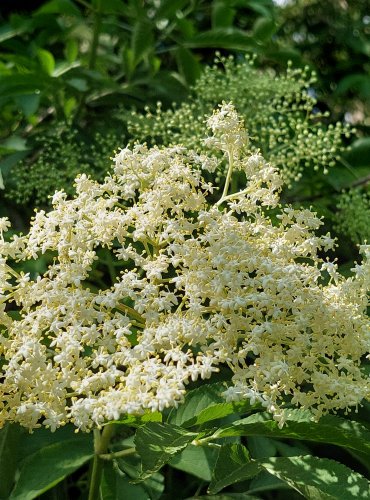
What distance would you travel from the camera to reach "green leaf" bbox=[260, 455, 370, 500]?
1525 millimetres

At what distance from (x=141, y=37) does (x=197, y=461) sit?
1.67 metres

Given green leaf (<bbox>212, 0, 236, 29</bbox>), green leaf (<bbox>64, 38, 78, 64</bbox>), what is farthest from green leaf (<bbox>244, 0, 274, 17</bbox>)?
green leaf (<bbox>64, 38, 78, 64</bbox>)

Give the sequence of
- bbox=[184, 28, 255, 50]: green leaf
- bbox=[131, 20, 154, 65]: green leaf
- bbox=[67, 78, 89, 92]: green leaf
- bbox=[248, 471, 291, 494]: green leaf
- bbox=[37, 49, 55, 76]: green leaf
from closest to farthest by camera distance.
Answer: bbox=[248, 471, 291, 494]: green leaf, bbox=[67, 78, 89, 92]: green leaf, bbox=[37, 49, 55, 76]: green leaf, bbox=[131, 20, 154, 65]: green leaf, bbox=[184, 28, 255, 50]: green leaf

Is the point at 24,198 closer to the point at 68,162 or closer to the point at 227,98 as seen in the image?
the point at 68,162

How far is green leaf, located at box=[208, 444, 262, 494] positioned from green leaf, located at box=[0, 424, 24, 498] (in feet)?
1.55

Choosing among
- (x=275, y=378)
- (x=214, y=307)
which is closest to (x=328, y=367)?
(x=275, y=378)

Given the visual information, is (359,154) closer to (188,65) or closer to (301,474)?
(188,65)

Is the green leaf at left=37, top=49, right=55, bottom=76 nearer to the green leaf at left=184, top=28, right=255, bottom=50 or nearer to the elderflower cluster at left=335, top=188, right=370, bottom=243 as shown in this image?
the green leaf at left=184, top=28, right=255, bottom=50

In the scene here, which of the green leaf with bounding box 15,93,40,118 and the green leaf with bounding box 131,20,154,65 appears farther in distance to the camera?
the green leaf with bounding box 131,20,154,65

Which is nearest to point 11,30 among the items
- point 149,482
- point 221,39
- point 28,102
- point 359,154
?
point 28,102

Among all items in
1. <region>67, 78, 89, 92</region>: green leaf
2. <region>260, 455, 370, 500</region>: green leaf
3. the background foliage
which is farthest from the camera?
<region>67, 78, 89, 92</region>: green leaf

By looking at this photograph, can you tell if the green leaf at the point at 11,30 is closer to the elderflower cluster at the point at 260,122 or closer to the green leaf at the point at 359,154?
the elderflower cluster at the point at 260,122

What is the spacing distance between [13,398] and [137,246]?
547 mm

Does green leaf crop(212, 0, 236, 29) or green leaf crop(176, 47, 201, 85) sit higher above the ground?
green leaf crop(212, 0, 236, 29)
